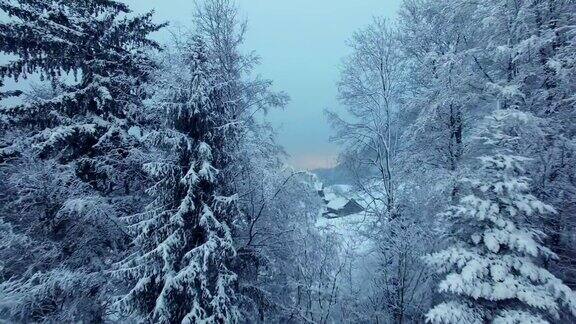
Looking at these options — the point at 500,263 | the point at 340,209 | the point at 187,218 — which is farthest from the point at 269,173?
the point at 340,209

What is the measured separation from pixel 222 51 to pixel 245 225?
21.8 feet

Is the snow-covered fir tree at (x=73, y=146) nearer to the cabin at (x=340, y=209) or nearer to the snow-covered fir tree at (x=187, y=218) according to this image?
the snow-covered fir tree at (x=187, y=218)

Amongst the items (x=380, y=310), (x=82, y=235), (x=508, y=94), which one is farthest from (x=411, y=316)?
(x=82, y=235)

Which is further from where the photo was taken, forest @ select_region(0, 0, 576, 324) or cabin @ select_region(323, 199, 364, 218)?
cabin @ select_region(323, 199, 364, 218)

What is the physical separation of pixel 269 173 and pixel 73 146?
679cm

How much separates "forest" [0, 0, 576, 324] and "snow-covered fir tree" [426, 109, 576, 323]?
0.12 ft

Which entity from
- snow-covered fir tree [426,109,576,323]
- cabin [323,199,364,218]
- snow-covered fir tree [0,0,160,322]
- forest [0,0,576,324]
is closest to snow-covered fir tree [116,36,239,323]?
forest [0,0,576,324]

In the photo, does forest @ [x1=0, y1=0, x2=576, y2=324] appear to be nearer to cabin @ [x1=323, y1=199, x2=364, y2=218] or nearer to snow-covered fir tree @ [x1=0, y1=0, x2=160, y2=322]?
snow-covered fir tree @ [x1=0, y1=0, x2=160, y2=322]

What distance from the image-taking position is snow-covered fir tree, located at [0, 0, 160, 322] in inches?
376

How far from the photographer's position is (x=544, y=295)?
5.85 metres

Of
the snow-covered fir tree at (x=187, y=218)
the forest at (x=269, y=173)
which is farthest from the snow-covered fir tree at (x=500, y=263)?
the snow-covered fir tree at (x=187, y=218)

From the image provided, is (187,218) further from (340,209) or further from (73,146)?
(340,209)

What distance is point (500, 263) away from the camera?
20.6ft

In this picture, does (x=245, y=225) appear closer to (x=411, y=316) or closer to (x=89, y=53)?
(x=411, y=316)
